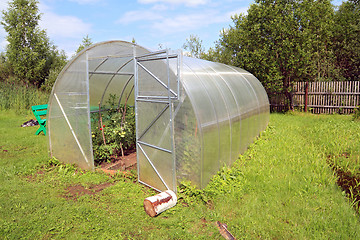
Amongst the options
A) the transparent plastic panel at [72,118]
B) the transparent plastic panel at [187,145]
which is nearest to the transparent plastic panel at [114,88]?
the transparent plastic panel at [72,118]

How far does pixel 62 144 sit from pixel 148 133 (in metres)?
3.00

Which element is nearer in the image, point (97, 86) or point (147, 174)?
point (147, 174)

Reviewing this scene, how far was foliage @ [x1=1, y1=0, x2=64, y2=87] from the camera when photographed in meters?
17.5

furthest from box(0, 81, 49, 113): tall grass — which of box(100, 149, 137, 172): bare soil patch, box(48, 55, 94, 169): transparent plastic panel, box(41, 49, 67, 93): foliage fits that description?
box(100, 149, 137, 172): bare soil patch

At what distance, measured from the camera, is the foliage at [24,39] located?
17.5m

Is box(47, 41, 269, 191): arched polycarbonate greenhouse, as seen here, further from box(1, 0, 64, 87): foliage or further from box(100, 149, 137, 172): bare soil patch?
box(1, 0, 64, 87): foliage

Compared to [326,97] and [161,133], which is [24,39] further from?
[326,97]

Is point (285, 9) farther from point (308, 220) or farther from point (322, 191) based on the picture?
point (308, 220)

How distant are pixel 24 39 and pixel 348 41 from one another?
24461 mm

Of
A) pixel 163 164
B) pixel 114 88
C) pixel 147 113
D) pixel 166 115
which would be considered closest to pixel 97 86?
pixel 114 88

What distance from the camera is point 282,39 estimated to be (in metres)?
13.2

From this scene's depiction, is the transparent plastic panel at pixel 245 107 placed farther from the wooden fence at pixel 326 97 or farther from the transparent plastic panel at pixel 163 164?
the wooden fence at pixel 326 97

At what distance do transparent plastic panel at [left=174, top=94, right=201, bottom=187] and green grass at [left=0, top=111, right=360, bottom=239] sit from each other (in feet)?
0.92

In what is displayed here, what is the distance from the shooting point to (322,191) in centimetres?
434
